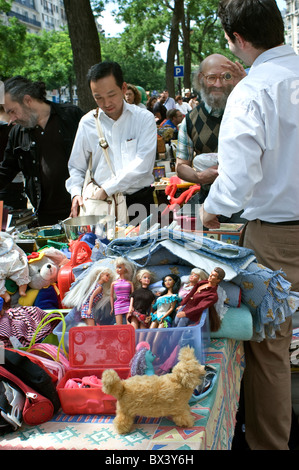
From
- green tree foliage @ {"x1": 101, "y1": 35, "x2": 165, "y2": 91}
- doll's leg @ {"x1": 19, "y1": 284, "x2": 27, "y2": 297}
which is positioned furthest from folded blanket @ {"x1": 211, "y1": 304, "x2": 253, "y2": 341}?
green tree foliage @ {"x1": 101, "y1": 35, "x2": 165, "y2": 91}

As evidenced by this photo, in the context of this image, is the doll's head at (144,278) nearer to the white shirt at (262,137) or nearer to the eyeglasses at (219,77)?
the white shirt at (262,137)

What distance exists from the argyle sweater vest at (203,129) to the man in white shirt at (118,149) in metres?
0.28

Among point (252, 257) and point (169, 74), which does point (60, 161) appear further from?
point (169, 74)

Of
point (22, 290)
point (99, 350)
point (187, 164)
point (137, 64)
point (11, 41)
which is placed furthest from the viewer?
point (137, 64)

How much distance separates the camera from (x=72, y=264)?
226 centimetres

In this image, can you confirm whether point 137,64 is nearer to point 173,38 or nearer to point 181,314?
point 173,38

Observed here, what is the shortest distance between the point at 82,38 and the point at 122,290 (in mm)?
5434

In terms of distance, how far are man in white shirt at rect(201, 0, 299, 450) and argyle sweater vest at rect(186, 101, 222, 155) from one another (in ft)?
3.76

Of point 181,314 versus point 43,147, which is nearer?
point 181,314

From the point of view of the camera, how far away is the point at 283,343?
2072 millimetres

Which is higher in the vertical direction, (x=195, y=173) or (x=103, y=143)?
(x=103, y=143)

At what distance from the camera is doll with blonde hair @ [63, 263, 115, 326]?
6.16 ft

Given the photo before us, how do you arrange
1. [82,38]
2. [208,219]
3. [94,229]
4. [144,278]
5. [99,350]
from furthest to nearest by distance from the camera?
1. [82,38]
2. [94,229]
3. [208,219]
4. [144,278]
5. [99,350]

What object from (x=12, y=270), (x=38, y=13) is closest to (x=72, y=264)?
(x=12, y=270)
